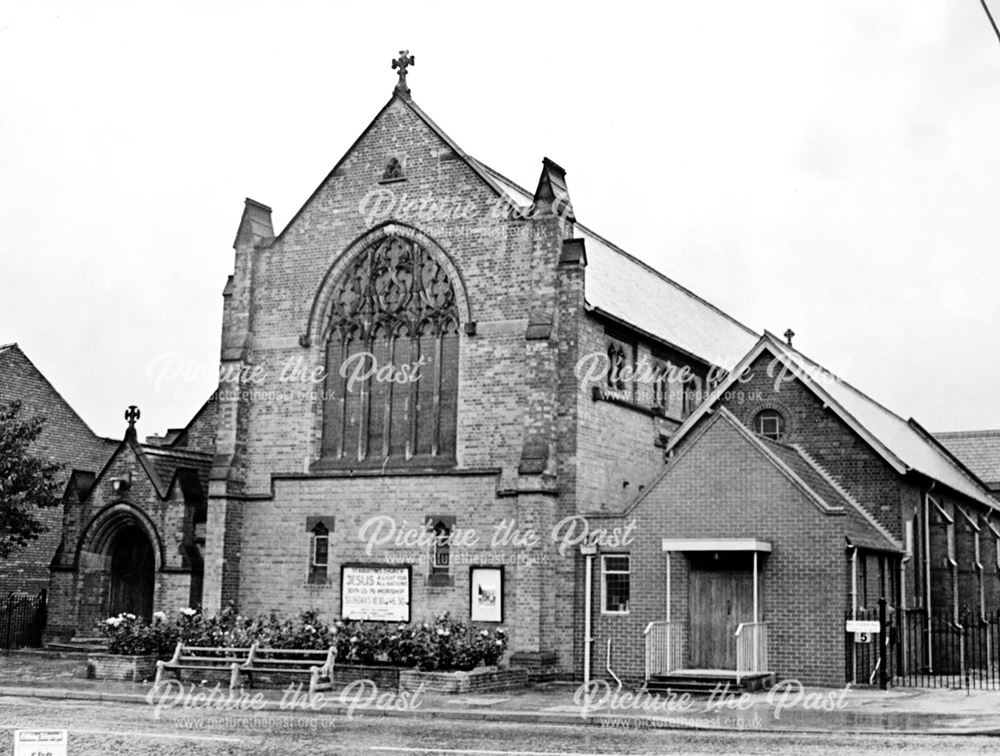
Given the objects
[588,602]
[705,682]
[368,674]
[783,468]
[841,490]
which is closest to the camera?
[705,682]

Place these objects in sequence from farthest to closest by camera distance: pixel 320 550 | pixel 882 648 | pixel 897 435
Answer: pixel 897 435 < pixel 320 550 < pixel 882 648

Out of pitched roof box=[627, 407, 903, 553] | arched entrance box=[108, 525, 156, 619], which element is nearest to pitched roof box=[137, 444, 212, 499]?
arched entrance box=[108, 525, 156, 619]

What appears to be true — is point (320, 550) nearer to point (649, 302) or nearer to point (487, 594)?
point (487, 594)

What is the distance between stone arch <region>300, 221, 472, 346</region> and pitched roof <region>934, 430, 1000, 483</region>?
2997cm

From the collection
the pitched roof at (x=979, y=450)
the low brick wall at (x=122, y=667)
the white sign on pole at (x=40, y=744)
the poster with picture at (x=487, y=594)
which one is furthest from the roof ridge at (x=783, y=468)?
the pitched roof at (x=979, y=450)

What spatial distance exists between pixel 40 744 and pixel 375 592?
22.5m

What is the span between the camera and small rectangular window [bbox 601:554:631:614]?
28.0 m

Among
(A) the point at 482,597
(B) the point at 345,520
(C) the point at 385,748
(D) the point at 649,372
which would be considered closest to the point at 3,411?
(B) the point at 345,520

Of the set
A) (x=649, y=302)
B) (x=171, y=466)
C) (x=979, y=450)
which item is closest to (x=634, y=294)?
(x=649, y=302)

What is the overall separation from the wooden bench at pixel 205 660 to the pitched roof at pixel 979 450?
35.9 meters

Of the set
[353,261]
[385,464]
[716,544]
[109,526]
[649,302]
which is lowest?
[716,544]

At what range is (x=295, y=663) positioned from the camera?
2488 cm

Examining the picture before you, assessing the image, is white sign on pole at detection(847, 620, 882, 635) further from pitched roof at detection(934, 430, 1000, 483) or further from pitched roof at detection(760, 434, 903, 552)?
pitched roof at detection(934, 430, 1000, 483)

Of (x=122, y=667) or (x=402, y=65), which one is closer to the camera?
(x=122, y=667)
